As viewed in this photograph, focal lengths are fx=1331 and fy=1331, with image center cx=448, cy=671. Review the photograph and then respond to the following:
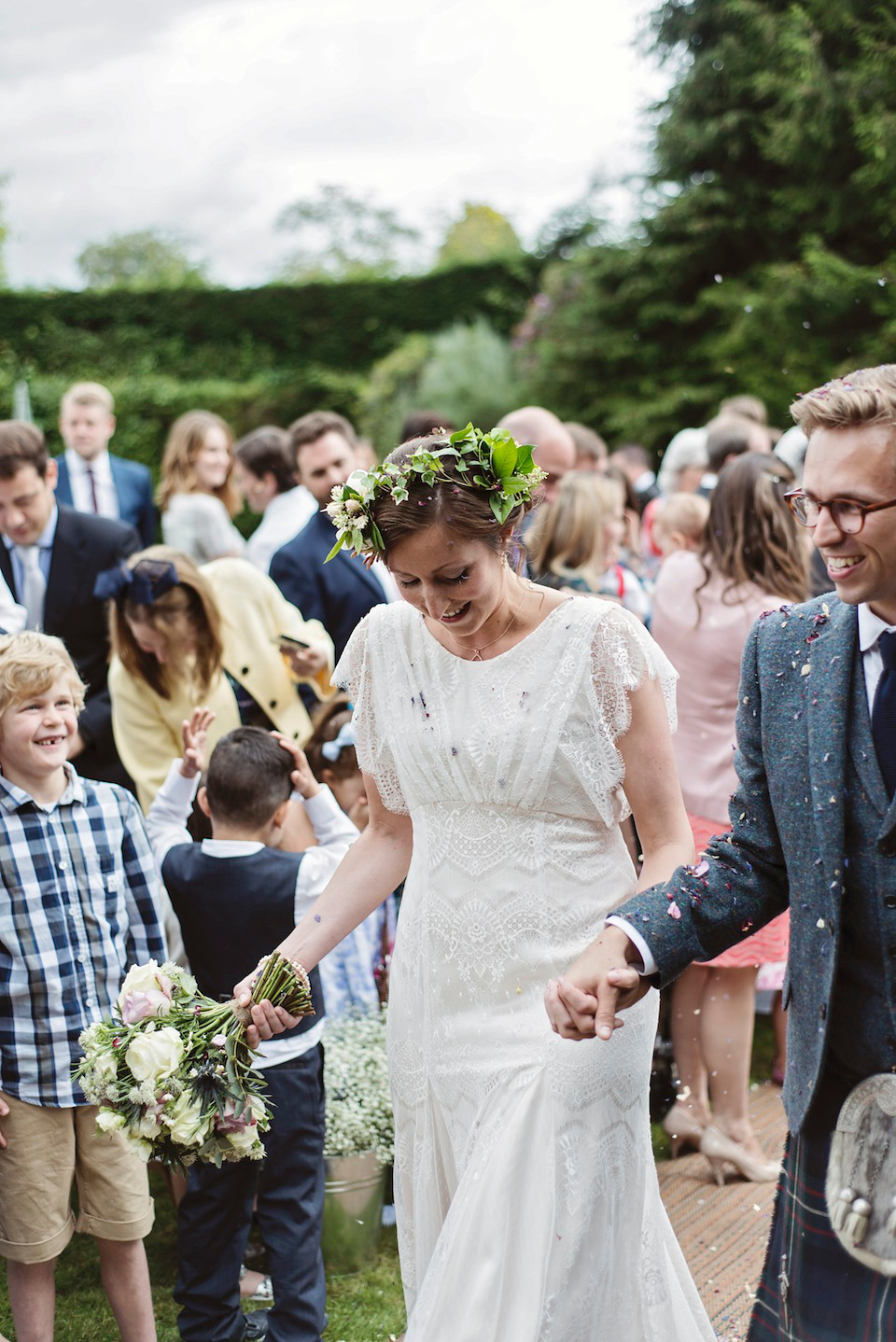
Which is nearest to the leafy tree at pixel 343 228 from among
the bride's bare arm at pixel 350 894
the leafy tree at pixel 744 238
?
the leafy tree at pixel 744 238

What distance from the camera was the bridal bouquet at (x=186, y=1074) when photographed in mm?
2814

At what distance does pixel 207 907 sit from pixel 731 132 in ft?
57.8

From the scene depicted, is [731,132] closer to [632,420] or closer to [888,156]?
[632,420]

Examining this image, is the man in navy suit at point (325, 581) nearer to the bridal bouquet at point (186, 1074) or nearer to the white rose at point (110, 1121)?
the bridal bouquet at point (186, 1074)

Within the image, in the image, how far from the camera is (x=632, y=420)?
767 inches

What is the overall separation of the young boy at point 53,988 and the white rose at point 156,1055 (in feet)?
2.29

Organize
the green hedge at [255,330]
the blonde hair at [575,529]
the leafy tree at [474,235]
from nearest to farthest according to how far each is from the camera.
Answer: the blonde hair at [575,529], the green hedge at [255,330], the leafy tree at [474,235]

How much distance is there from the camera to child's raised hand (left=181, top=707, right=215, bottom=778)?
4176 mm

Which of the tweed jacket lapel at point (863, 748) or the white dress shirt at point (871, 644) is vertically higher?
the white dress shirt at point (871, 644)

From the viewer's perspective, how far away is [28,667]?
361 cm

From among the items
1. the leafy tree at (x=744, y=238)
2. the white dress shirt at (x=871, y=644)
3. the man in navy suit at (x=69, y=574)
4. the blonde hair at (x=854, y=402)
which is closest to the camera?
the blonde hair at (x=854, y=402)

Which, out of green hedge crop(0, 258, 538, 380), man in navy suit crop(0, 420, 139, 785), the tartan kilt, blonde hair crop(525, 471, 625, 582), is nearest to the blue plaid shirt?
man in navy suit crop(0, 420, 139, 785)

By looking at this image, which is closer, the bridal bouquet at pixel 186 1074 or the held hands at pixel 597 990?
the held hands at pixel 597 990

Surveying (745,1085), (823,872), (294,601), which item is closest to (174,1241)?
(745,1085)
